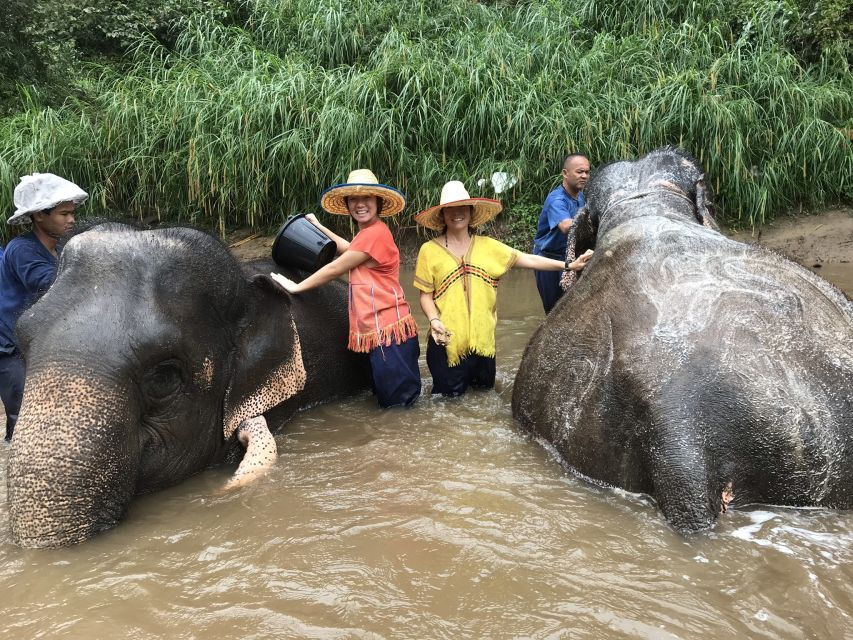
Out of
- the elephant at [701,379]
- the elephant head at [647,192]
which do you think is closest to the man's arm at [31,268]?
the elephant at [701,379]

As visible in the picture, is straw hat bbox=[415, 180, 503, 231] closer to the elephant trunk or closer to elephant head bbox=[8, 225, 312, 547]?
elephant head bbox=[8, 225, 312, 547]

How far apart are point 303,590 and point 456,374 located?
197 centimetres

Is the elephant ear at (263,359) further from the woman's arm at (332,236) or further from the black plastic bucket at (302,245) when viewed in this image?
the woman's arm at (332,236)

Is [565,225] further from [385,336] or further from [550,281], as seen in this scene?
[385,336]

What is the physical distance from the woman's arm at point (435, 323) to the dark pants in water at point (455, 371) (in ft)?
0.36

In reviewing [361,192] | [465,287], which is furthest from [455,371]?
[361,192]

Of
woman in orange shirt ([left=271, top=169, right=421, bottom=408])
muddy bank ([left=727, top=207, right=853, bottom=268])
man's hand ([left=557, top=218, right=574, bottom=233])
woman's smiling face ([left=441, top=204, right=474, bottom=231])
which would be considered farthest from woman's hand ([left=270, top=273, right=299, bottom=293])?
muddy bank ([left=727, top=207, right=853, bottom=268])

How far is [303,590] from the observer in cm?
225

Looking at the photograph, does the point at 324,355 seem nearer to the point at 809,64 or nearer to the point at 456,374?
the point at 456,374

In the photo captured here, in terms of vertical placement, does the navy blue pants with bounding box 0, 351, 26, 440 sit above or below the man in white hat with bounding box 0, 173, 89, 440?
below

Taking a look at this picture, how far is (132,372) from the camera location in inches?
102

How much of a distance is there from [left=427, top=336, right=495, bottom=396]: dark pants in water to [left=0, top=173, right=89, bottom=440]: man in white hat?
71.9 inches

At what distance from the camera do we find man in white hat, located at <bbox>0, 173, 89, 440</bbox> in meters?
3.28

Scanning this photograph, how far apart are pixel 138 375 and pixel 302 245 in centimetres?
140
